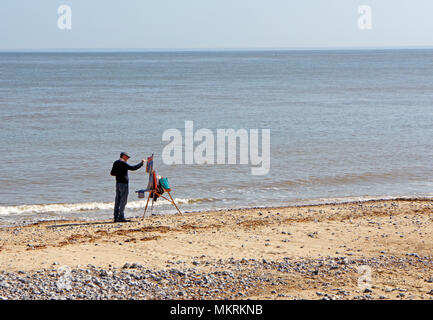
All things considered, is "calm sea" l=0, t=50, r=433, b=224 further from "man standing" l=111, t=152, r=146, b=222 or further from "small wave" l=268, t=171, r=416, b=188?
"man standing" l=111, t=152, r=146, b=222

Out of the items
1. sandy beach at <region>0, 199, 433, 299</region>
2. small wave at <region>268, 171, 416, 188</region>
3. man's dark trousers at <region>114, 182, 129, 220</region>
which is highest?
man's dark trousers at <region>114, 182, 129, 220</region>

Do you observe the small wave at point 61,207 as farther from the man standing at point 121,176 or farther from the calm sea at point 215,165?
the man standing at point 121,176

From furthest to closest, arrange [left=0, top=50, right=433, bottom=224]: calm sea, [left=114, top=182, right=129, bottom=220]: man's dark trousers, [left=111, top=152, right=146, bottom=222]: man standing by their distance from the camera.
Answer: [left=0, top=50, right=433, bottom=224]: calm sea < [left=114, top=182, right=129, bottom=220]: man's dark trousers < [left=111, top=152, right=146, bottom=222]: man standing

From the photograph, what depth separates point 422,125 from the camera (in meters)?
33.2

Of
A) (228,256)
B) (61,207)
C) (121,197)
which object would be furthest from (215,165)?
(228,256)

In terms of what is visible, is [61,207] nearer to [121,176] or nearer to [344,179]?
[121,176]

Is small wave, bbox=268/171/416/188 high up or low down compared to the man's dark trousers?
down

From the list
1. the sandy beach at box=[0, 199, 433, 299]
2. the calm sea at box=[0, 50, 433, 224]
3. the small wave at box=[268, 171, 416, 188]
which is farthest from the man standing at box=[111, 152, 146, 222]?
the small wave at box=[268, 171, 416, 188]

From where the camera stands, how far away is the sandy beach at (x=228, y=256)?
9023 millimetres

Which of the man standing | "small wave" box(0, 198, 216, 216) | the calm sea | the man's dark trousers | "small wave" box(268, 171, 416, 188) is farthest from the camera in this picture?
"small wave" box(268, 171, 416, 188)

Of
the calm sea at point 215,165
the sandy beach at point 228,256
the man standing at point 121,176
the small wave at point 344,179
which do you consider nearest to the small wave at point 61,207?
the calm sea at point 215,165

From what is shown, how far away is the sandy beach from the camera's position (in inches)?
355

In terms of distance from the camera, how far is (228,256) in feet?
35.8
